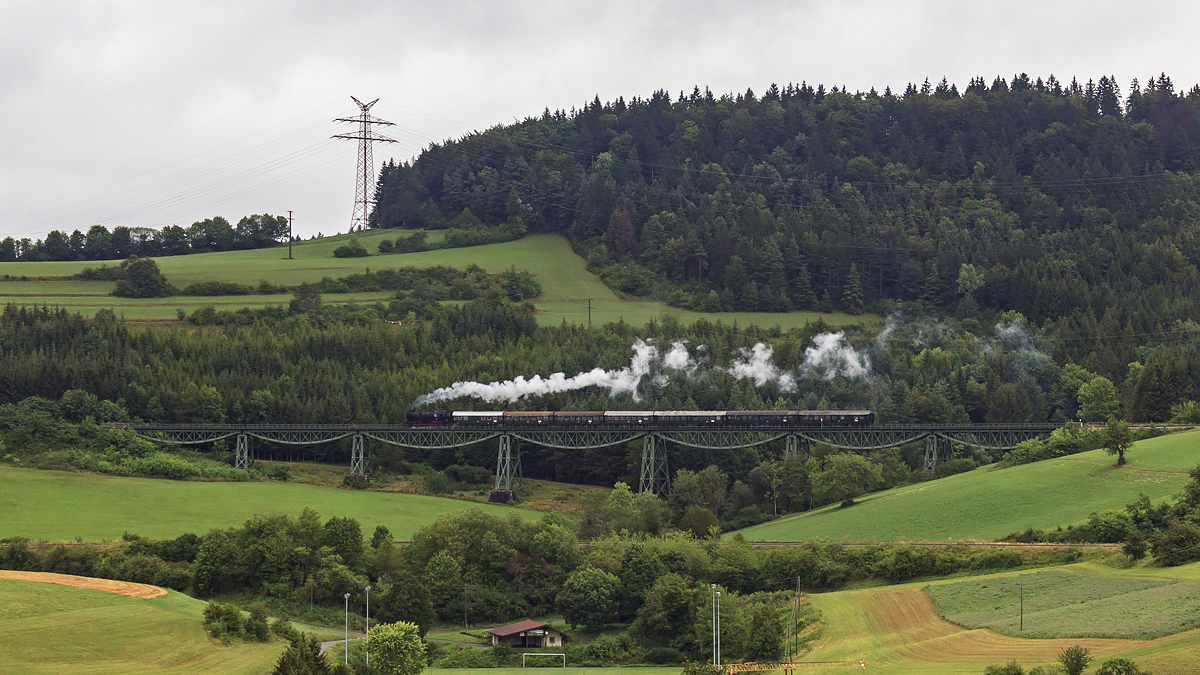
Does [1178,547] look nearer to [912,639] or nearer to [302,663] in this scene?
[912,639]

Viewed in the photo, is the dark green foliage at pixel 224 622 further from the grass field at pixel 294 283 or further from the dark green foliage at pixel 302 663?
the grass field at pixel 294 283

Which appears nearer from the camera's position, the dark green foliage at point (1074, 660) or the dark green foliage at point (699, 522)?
the dark green foliage at point (1074, 660)

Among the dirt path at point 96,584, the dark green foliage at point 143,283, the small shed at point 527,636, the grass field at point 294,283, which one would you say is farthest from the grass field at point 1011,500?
the dark green foliage at point 143,283

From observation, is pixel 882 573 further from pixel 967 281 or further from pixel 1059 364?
pixel 967 281

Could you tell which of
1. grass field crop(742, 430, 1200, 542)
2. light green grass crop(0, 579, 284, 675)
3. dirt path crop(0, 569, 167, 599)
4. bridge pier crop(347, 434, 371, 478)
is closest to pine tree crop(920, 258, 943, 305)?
grass field crop(742, 430, 1200, 542)

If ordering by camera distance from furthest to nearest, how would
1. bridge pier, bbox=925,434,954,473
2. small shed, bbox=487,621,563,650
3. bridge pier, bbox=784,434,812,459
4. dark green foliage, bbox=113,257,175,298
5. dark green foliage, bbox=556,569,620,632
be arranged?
dark green foliage, bbox=113,257,175,298, bridge pier, bbox=784,434,812,459, bridge pier, bbox=925,434,954,473, dark green foliage, bbox=556,569,620,632, small shed, bbox=487,621,563,650

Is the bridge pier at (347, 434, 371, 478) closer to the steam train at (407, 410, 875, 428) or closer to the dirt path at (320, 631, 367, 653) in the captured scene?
the steam train at (407, 410, 875, 428)

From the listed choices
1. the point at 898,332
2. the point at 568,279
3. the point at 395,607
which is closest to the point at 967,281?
the point at 898,332
